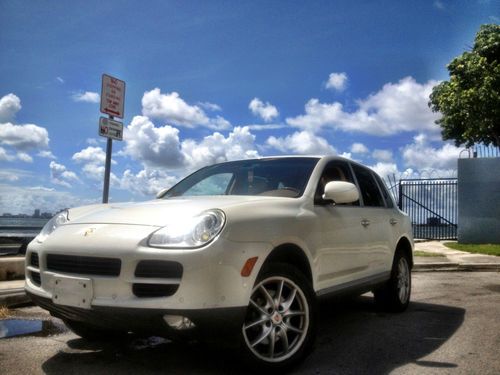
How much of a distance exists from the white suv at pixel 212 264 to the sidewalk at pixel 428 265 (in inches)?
81.7

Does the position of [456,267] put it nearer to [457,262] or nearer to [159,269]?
[457,262]

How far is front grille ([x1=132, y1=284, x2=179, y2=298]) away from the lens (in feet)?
9.91

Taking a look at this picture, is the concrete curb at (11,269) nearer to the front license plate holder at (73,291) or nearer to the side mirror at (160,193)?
the side mirror at (160,193)

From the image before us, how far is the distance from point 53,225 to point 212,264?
155 cm

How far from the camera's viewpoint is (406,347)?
4.29 meters

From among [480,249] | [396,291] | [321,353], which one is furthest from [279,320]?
[480,249]

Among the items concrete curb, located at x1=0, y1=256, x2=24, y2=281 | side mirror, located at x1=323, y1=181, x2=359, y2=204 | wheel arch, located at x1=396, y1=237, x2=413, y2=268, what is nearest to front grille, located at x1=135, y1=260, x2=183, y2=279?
side mirror, located at x1=323, y1=181, x2=359, y2=204

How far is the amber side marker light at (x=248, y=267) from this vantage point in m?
3.17

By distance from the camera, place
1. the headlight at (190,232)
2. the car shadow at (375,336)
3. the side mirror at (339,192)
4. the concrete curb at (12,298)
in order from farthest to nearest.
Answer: the concrete curb at (12,298)
the side mirror at (339,192)
the car shadow at (375,336)
the headlight at (190,232)

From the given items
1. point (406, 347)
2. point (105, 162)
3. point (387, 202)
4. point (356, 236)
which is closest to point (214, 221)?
point (356, 236)

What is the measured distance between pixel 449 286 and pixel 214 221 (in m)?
6.39

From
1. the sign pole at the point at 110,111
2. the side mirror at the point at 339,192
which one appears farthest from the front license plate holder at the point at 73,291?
the sign pole at the point at 110,111

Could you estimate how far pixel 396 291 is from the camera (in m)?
5.75

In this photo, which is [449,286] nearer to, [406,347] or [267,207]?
[406,347]
